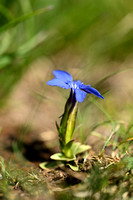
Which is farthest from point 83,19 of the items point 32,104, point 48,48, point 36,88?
point 32,104

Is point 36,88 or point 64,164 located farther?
point 36,88


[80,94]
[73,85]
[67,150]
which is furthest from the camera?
[67,150]

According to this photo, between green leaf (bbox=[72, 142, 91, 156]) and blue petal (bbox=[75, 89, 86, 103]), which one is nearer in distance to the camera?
blue petal (bbox=[75, 89, 86, 103])

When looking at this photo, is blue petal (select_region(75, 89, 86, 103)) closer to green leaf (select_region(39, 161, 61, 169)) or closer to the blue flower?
the blue flower

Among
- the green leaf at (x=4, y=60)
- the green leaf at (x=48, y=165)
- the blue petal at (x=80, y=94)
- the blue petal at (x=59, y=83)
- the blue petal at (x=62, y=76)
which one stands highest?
the green leaf at (x=4, y=60)

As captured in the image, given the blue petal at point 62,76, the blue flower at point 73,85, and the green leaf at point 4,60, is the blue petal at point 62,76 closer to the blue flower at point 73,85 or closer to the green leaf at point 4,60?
the blue flower at point 73,85

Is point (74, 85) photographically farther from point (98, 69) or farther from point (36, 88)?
point (98, 69)

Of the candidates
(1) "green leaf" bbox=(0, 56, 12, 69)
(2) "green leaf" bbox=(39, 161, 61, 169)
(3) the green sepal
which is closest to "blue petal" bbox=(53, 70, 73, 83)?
(3) the green sepal

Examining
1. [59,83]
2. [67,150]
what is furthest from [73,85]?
[67,150]

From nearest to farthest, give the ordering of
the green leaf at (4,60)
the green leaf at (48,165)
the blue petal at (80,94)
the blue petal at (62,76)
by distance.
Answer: the blue petal at (80,94), the blue petal at (62,76), the green leaf at (48,165), the green leaf at (4,60)

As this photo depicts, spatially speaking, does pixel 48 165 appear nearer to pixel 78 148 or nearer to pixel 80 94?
pixel 78 148

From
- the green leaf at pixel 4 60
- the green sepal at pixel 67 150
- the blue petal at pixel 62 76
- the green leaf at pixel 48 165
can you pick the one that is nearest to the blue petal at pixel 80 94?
the blue petal at pixel 62 76
